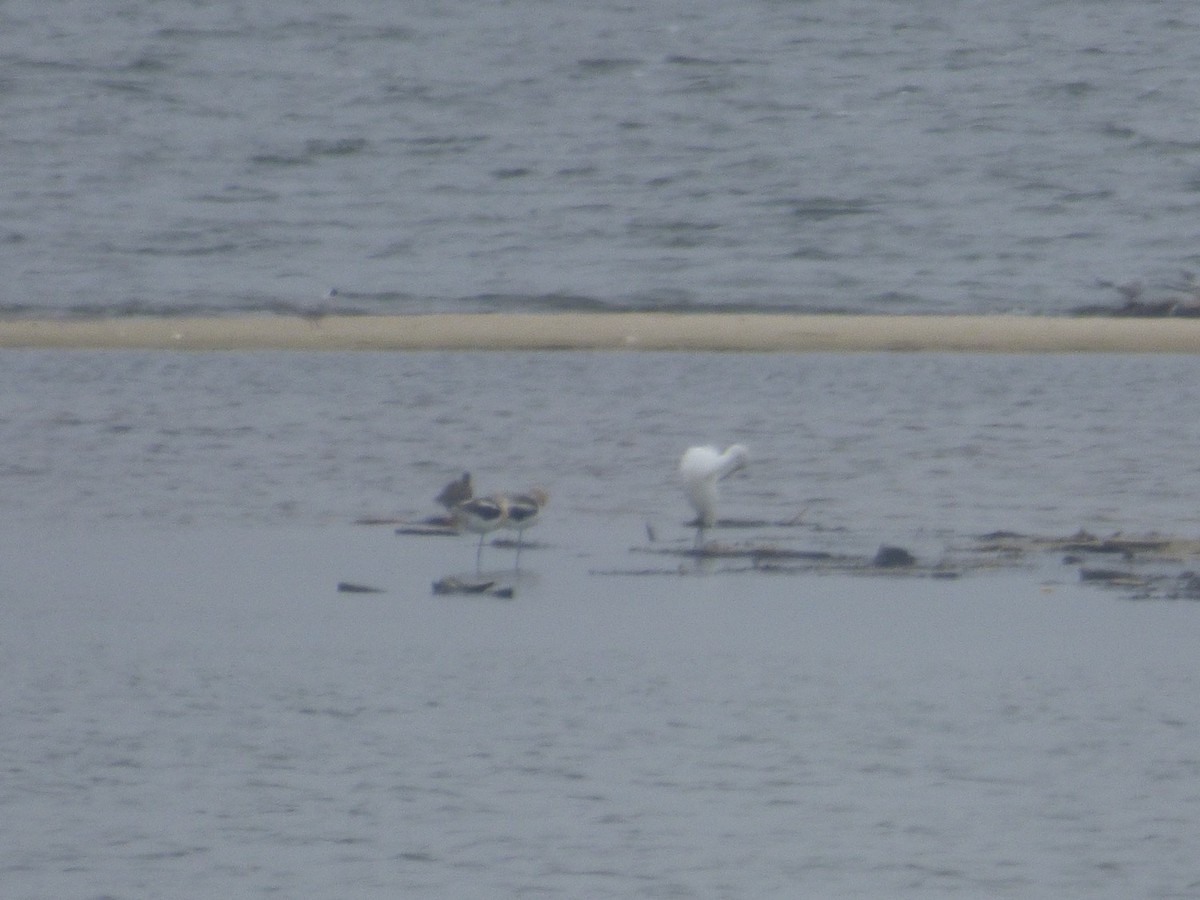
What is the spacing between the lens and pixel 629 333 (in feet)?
78.0

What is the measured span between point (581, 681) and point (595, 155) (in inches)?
1126

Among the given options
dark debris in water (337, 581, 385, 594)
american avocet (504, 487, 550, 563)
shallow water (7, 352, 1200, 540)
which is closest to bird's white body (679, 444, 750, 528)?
shallow water (7, 352, 1200, 540)

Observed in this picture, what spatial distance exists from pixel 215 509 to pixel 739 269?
17035 millimetres

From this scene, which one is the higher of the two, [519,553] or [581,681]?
[519,553]

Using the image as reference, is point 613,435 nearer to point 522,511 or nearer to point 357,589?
point 522,511

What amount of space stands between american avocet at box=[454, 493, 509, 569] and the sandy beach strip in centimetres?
1205

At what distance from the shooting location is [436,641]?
940 centimetres

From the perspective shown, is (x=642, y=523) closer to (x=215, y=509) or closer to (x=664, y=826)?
(x=215, y=509)

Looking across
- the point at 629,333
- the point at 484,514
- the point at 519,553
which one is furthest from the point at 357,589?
the point at 629,333

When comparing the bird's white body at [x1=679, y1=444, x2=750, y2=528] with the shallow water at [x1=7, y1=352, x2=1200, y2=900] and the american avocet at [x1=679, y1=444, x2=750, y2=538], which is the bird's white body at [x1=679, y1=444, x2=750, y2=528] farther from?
the shallow water at [x1=7, y1=352, x2=1200, y2=900]

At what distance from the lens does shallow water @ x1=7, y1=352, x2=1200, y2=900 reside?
22.3 ft

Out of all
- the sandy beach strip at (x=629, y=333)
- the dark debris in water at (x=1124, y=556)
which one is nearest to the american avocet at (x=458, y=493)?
the dark debris in water at (x=1124, y=556)

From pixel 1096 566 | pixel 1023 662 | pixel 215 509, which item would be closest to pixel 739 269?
pixel 215 509

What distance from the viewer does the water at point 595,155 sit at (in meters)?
29.1
